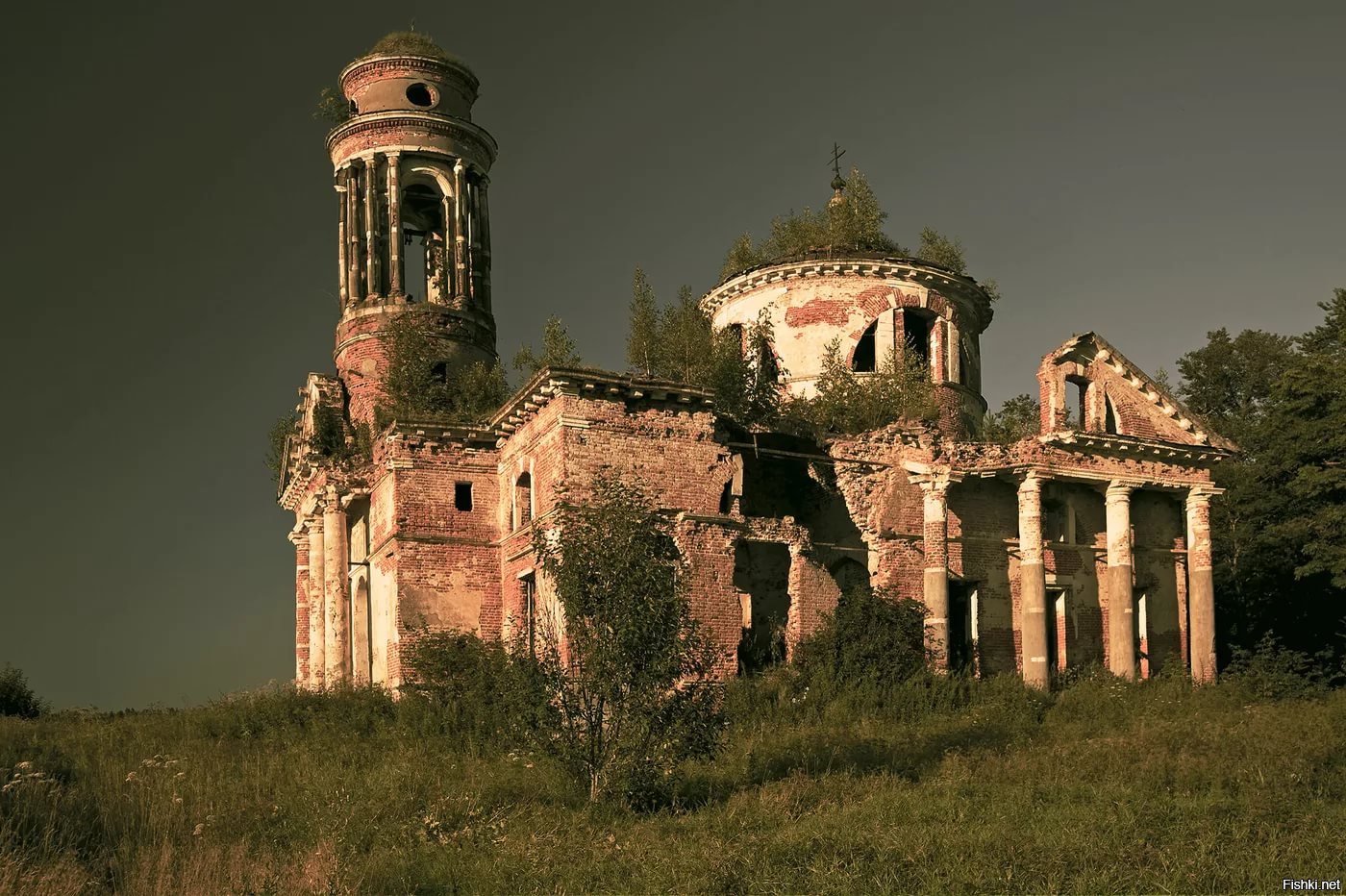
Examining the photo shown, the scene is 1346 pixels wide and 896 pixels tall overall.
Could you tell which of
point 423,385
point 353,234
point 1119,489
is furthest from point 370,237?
point 1119,489

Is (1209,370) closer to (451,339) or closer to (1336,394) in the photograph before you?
(1336,394)

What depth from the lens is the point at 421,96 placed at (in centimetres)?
2841

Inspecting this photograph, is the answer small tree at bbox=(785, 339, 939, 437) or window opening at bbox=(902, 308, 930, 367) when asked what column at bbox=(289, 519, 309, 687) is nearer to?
small tree at bbox=(785, 339, 939, 437)

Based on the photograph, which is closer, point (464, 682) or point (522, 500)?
point (464, 682)

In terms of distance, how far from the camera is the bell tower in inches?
1062

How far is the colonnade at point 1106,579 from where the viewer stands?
72.0ft

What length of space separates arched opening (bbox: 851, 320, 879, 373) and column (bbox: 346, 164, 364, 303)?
10296mm

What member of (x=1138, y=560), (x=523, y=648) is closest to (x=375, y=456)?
(x=523, y=648)

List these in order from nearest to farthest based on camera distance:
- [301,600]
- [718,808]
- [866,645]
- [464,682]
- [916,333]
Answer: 1. [718,808]
2. [464,682]
3. [866,645]
4. [301,600]
5. [916,333]

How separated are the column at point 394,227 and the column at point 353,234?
2.24 ft

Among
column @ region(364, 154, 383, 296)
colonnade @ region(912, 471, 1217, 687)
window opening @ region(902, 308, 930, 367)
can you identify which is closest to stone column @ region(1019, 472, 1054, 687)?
colonnade @ region(912, 471, 1217, 687)

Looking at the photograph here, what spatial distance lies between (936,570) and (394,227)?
13015mm

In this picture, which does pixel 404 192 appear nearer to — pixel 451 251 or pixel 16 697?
pixel 451 251

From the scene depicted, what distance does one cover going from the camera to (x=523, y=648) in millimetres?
14820
